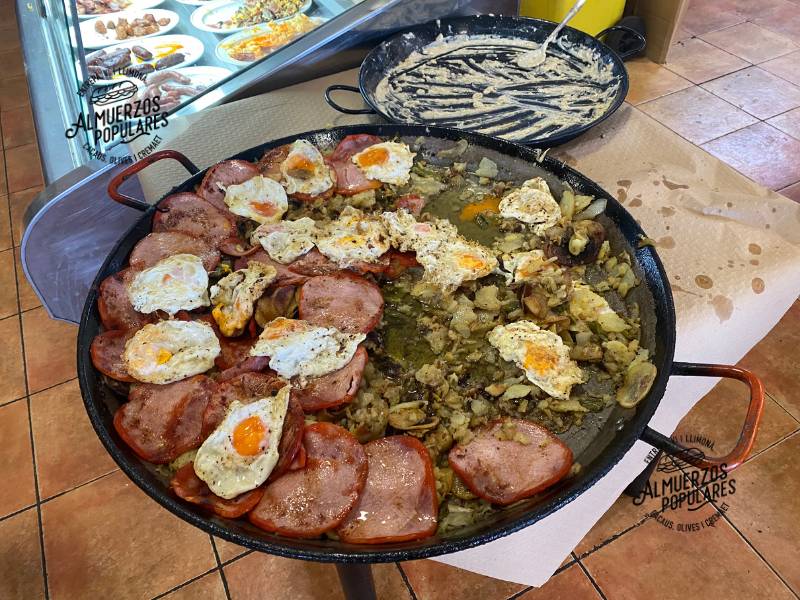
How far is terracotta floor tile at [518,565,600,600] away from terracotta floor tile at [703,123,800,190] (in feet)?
8.94

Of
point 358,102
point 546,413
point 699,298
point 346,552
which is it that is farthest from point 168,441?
point 358,102

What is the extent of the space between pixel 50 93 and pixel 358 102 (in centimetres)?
116

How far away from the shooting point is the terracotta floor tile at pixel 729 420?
7.91 feet

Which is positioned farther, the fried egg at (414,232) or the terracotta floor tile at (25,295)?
the terracotta floor tile at (25,295)

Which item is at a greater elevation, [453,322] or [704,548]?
[453,322]

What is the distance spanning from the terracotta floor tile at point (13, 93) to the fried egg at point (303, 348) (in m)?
4.70

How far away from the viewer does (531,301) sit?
1.52m

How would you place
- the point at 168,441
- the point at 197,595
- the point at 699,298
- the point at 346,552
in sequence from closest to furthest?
the point at 346,552 → the point at 168,441 → the point at 699,298 → the point at 197,595

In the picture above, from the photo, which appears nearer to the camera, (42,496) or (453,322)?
(453,322)

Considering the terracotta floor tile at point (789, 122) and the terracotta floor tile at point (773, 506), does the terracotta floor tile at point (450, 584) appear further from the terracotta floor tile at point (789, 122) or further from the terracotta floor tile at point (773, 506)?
the terracotta floor tile at point (789, 122)

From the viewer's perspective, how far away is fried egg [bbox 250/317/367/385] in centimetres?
135

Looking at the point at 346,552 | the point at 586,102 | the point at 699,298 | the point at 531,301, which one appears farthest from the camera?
the point at 586,102

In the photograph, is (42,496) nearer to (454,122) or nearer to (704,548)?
(454,122)

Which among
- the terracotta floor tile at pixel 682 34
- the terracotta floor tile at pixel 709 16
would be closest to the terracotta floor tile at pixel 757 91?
the terracotta floor tile at pixel 682 34
